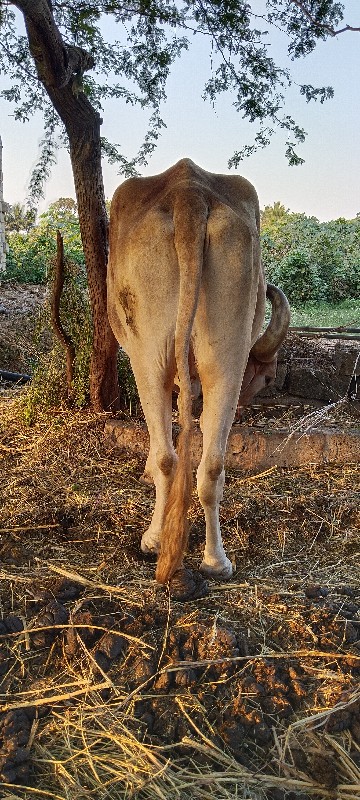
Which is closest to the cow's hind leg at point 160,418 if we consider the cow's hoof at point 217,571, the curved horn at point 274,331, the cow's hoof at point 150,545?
the cow's hoof at point 150,545

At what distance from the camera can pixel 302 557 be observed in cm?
372

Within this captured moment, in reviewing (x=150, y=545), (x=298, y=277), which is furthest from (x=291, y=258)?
(x=150, y=545)

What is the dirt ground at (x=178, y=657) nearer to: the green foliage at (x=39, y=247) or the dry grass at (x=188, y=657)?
the dry grass at (x=188, y=657)

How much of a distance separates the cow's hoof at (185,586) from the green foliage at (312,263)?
39.5ft

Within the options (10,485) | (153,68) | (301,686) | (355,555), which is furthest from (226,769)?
(153,68)

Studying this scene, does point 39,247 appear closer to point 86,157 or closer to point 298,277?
point 298,277

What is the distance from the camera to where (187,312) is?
306 centimetres

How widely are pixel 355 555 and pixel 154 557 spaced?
1125mm

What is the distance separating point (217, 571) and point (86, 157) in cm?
337

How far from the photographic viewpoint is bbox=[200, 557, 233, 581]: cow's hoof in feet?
11.2

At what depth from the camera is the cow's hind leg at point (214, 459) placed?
10.7 feet

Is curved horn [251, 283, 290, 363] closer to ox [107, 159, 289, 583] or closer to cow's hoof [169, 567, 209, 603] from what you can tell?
ox [107, 159, 289, 583]

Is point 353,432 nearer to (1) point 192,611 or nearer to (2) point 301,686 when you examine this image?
(1) point 192,611

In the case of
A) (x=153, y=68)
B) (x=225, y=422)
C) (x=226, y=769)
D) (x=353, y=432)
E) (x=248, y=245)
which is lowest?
(x=226, y=769)
